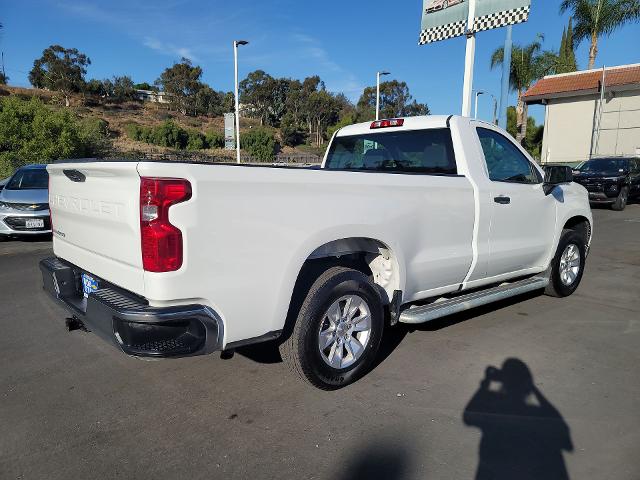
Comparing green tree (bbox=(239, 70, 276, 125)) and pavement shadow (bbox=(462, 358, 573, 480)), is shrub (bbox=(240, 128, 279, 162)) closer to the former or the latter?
green tree (bbox=(239, 70, 276, 125))

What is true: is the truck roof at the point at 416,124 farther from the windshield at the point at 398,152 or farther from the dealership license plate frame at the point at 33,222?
the dealership license plate frame at the point at 33,222

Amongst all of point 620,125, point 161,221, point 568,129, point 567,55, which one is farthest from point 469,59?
point 567,55

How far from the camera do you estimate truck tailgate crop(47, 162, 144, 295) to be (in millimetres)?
2539

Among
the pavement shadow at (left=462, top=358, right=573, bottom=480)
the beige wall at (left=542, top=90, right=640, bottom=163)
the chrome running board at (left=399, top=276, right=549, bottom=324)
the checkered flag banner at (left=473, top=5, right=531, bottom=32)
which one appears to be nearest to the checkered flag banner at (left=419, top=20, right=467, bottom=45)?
the checkered flag banner at (left=473, top=5, right=531, bottom=32)

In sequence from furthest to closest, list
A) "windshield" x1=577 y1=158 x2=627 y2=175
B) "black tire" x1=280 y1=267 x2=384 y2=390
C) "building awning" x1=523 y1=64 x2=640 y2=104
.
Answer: "building awning" x1=523 y1=64 x2=640 y2=104, "windshield" x1=577 y1=158 x2=627 y2=175, "black tire" x1=280 y1=267 x2=384 y2=390

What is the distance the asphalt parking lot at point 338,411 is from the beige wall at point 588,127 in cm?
2998

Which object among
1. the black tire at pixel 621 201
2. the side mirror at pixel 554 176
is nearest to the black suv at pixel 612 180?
the black tire at pixel 621 201

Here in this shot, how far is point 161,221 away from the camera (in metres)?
2.43

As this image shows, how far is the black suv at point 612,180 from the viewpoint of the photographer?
15.4 meters

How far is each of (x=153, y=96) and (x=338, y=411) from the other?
88.7 m

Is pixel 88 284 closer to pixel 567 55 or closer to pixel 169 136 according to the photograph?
pixel 567 55

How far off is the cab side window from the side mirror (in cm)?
10

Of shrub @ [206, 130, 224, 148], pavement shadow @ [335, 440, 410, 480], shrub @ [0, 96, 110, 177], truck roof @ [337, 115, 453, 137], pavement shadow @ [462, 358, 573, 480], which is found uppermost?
shrub @ [206, 130, 224, 148]

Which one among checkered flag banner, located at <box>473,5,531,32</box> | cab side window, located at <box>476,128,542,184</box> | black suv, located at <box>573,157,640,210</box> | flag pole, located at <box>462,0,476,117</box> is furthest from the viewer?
black suv, located at <box>573,157,640,210</box>
